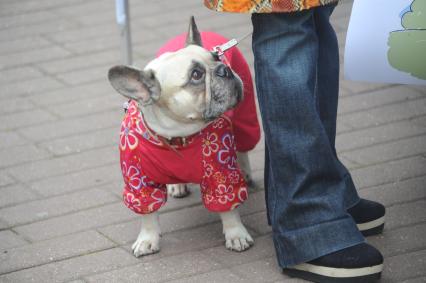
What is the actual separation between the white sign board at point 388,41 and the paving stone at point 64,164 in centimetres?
157

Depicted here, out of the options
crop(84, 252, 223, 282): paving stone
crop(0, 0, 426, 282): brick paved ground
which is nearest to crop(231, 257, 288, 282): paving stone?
crop(0, 0, 426, 282): brick paved ground

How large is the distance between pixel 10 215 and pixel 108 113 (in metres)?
1.14

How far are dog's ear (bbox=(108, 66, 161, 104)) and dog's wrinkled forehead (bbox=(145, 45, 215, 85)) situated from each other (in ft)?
0.15

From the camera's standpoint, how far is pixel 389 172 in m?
4.09

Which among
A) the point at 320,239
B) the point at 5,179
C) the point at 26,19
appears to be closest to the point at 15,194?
the point at 5,179

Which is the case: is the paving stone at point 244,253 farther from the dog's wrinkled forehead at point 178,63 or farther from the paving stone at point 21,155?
the paving stone at point 21,155

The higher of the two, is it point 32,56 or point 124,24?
point 124,24

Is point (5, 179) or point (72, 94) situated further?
point (72, 94)

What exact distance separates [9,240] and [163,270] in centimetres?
77

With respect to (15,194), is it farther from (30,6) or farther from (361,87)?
(30,6)

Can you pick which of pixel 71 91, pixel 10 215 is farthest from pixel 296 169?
pixel 71 91

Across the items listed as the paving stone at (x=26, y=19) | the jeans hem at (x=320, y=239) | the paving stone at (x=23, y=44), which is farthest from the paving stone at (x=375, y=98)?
the paving stone at (x=26, y=19)

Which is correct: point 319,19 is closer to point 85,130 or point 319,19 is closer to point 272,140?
point 272,140

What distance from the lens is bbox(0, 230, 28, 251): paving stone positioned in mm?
3793
